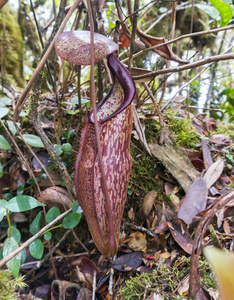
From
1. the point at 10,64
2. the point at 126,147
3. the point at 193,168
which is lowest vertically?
the point at 193,168

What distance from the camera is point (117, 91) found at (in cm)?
85

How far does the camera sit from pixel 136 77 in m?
0.99

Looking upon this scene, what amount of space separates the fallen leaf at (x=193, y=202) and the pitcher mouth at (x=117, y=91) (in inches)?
18.8

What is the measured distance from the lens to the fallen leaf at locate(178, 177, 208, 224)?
2.92 ft

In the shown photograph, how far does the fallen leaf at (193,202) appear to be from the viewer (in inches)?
35.0

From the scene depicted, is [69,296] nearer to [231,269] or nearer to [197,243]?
[197,243]

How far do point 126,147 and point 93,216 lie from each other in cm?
25

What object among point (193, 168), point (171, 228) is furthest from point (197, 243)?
point (193, 168)

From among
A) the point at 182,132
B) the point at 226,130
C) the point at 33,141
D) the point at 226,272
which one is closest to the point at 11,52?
the point at 33,141

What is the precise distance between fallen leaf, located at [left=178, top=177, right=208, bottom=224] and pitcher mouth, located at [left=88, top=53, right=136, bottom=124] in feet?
1.57

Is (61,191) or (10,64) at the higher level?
(10,64)

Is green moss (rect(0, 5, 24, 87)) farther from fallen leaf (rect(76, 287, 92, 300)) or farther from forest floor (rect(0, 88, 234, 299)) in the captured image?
fallen leaf (rect(76, 287, 92, 300))

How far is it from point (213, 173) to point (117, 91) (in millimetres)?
618

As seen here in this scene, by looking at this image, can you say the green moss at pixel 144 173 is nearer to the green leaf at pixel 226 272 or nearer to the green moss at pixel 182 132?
the green moss at pixel 182 132
